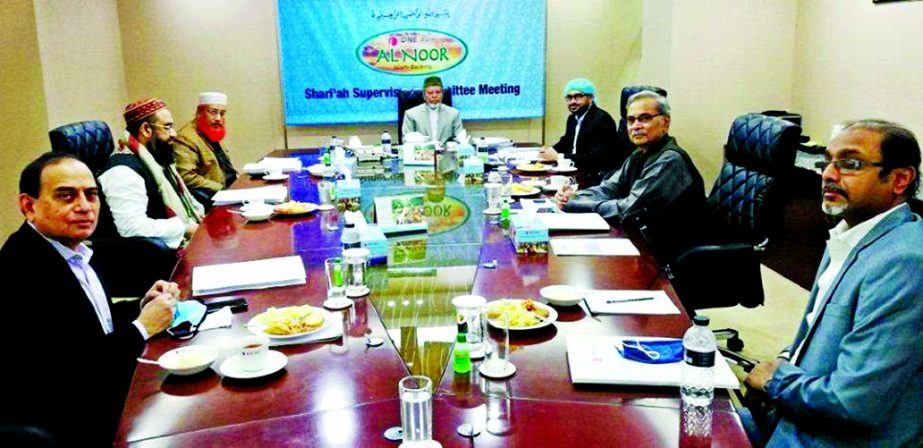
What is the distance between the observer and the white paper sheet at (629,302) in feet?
6.48

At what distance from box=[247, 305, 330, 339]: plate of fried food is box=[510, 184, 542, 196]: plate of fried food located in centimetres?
186

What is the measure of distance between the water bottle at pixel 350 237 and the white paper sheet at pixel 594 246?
0.69 meters

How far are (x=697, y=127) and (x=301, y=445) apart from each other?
14.7 feet

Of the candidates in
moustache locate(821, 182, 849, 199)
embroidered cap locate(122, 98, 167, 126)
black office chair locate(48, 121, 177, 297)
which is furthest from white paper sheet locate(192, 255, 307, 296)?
moustache locate(821, 182, 849, 199)

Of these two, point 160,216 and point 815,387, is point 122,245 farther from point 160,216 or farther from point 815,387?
point 815,387

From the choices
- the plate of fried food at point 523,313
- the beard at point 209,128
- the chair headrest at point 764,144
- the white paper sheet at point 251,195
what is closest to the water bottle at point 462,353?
the plate of fried food at point 523,313

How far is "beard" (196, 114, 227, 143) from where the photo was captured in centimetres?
467

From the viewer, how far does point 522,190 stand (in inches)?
145

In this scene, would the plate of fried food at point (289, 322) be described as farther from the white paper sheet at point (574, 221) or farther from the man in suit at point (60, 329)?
the white paper sheet at point (574, 221)

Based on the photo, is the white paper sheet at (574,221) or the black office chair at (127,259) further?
the black office chair at (127,259)

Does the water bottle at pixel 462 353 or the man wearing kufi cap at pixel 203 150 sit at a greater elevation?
the man wearing kufi cap at pixel 203 150

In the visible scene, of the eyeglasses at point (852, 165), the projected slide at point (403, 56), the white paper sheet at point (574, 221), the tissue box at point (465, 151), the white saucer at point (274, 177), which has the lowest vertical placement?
the white paper sheet at point (574, 221)

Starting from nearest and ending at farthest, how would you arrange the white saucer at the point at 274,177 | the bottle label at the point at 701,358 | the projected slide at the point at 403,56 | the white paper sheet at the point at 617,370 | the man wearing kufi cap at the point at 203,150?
the bottle label at the point at 701,358, the white paper sheet at the point at 617,370, the white saucer at the point at 274,177, the man wearing kufi cap at the point at 203,150, the projected slide at the point at 403,56

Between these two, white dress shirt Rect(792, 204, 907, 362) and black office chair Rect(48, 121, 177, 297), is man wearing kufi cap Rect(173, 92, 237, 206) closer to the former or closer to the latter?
black office chair Rect(48, 121, 177, 297)
